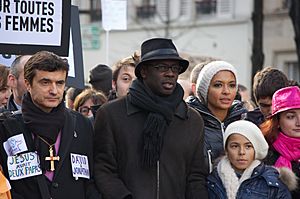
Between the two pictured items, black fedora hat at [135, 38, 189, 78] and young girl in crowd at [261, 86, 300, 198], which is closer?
black fedora hat at [135, 38, 189, 78]

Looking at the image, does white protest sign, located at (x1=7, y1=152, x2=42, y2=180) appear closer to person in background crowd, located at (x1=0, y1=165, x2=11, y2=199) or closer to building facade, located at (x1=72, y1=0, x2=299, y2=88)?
person in background crowd, located at (x1=0, y1=165, x2=11, y2=199)

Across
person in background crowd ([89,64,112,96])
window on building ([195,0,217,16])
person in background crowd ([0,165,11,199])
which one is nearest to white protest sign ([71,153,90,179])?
person in background crowd ([0,165,11,199])

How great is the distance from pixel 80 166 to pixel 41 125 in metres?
0.36

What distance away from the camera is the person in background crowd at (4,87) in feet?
21.0

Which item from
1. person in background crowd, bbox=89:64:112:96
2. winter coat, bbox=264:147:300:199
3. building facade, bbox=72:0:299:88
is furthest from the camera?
building facade, bbox=72:0:299:88

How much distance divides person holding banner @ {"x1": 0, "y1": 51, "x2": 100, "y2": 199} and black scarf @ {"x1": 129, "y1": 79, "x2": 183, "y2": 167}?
37 cm

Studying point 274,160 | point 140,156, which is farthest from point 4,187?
point 274,160

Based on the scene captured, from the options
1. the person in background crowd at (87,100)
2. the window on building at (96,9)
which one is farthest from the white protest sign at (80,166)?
the window on building at (96,9)

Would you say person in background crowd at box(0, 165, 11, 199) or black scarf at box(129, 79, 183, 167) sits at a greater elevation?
black scarf at box(129, 79, 183, 167)

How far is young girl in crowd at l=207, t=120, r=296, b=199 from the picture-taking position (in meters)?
5.36

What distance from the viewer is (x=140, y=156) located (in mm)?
5285

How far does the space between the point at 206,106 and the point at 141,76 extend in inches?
28.3

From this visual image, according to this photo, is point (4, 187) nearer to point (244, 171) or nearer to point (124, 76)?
point (244, 171)

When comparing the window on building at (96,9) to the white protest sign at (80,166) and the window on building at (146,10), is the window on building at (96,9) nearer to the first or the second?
the window on building at (146,10)
